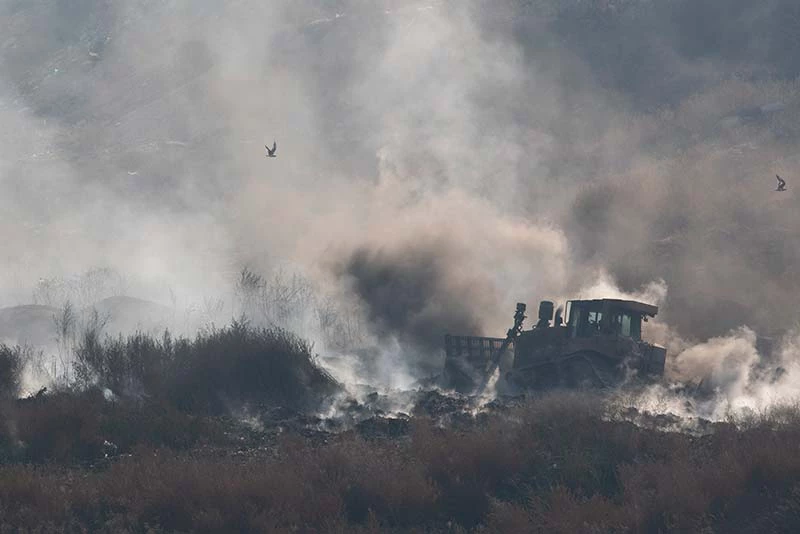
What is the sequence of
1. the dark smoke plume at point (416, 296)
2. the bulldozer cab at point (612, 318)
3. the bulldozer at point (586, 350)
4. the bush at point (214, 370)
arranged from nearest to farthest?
the bush at point (214, 370)
the bulldozer at point (586, 350)
the bulldozer cab at point (612, 318)
the dark smoke plume at point (416, 296)

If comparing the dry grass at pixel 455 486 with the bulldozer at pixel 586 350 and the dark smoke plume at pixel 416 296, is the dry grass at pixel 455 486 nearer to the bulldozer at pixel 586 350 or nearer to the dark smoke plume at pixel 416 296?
the bulldozer at pixel 586 350

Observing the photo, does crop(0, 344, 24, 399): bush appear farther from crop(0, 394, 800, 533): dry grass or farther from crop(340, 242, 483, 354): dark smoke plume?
crop(340, 242, 483, 354): dark smoke plume

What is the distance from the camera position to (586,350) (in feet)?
122

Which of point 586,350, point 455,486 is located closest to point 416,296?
point 586,350

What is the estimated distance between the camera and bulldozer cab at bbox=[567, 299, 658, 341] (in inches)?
1474

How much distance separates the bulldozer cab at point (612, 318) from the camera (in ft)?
123

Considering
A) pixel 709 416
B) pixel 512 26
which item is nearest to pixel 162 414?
pixel 709 416

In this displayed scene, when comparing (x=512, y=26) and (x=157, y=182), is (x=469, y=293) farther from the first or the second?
(x=512, y=26)

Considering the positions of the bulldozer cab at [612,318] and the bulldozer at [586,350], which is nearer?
the bulldozer at [586,350]

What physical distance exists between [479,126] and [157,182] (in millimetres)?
28902

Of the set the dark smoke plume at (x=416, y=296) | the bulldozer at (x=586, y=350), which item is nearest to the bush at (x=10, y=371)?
the bulldozer at (x=586, y=350)

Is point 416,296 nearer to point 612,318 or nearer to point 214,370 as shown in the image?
point 612,318

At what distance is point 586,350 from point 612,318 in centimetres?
137

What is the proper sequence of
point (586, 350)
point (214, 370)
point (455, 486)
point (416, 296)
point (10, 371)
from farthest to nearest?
point (416, 296)
point (586, 350)
point (10, 371)
point (214, 370)
point (455, 486)
